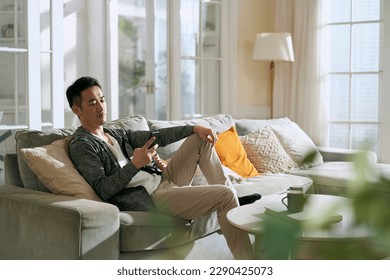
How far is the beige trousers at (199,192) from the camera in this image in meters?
2.79

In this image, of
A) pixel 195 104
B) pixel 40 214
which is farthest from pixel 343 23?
pixel 40 214

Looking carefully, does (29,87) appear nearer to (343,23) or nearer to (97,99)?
(97,99)

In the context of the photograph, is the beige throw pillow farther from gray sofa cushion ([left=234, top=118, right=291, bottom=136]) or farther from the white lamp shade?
the white lamp shade

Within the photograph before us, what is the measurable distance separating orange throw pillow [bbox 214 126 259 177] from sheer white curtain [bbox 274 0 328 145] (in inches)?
67.4

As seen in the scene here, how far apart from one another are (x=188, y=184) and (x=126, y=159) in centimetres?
37

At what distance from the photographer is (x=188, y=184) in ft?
10.6

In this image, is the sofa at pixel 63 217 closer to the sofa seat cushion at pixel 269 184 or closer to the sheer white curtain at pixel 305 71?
the sofa seat cushion at pixel 269 184

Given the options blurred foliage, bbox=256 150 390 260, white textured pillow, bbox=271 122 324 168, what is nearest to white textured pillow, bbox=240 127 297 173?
white textured pillow, bbox=271 122 324 168

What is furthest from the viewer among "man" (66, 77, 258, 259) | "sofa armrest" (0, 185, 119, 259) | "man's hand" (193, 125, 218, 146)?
"man's hand" (193, 125, 218, 146)

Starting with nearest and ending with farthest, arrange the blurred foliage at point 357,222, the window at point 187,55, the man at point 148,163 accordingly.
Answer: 1. the blurred foliage at point 357,222
2. the man at point 148,163
3. the window at point 187,55

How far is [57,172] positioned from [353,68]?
138 inches

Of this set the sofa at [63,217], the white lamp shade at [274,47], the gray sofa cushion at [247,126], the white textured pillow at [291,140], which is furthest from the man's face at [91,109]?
the white lamp shade at [274,47]

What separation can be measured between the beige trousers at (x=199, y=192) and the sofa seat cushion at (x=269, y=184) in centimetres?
36

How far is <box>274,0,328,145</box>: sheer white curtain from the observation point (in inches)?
218
